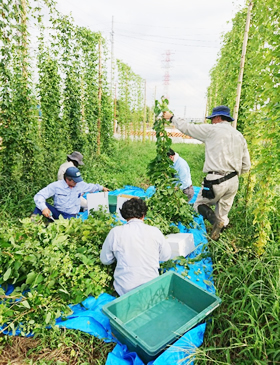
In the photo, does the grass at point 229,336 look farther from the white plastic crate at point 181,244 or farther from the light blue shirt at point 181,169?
the light blue shirt at point 181,169

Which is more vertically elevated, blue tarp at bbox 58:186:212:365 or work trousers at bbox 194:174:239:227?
work trousers at bbox 194:174:239:227

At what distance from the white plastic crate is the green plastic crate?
597 millimetres

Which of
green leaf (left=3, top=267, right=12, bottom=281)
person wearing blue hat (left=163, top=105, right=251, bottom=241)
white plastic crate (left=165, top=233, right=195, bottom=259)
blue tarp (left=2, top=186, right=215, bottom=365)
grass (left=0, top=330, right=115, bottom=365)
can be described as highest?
person wearing blue hat (left=163, top=105, right=251, bottom=241)

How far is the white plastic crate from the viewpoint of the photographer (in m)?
3.18

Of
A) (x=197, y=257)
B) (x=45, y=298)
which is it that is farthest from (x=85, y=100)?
(x=45, y=298)

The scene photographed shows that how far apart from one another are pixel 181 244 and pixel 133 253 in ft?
3.19

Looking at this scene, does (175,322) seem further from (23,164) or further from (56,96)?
(56,96)

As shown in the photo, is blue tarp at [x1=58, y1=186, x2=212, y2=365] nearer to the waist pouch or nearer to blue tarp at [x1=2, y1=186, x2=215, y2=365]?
blue tarp at [x1=2, y1=186, x2=215, y2=365]

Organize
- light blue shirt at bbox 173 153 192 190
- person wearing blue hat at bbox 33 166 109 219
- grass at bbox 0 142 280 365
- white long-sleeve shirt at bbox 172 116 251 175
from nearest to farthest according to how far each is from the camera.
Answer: grass at bbox 0 142 280 365 → white long-sleeve shirt at bbox 172 116 251 175 → person wearing blue hat at bbox 33 166 109 219 → light blue shirt at bbox 173 153 192 190

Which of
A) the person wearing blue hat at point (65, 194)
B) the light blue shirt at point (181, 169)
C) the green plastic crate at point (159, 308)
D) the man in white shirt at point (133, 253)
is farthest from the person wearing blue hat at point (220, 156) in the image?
the person wearing blue hat at point (65, 194)

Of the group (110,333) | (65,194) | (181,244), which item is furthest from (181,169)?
(110,333)

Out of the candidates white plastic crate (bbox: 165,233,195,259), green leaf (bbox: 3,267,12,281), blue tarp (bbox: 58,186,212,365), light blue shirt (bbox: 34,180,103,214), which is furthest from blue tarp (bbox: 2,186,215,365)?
light blue shirt (bbox: 34,180,103,214)

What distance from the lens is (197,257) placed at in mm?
3279

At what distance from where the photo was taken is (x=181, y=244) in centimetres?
320
